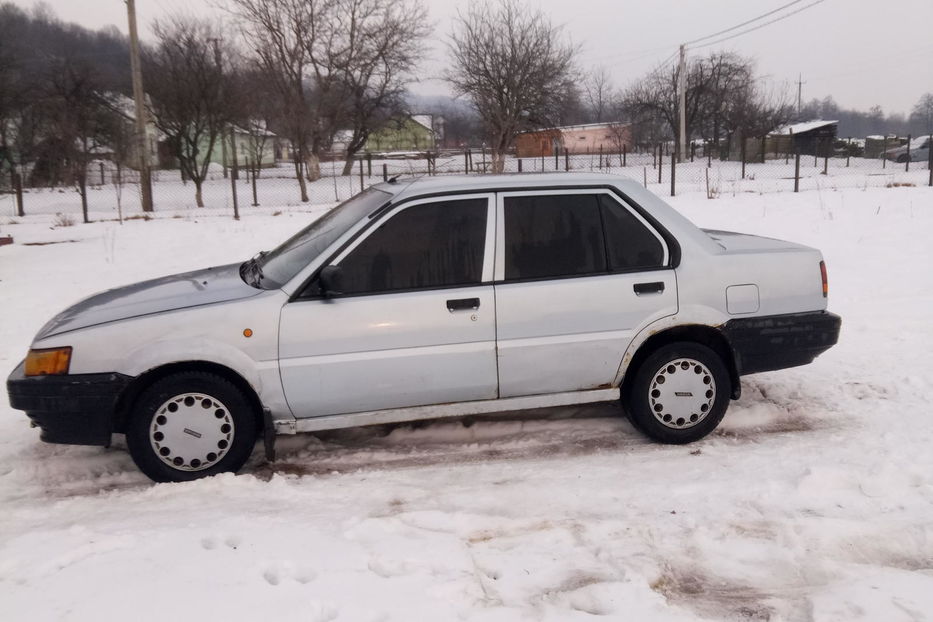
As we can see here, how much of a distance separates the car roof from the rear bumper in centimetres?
114

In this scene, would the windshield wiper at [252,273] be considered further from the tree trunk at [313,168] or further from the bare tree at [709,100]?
the bare tree at [709,100]

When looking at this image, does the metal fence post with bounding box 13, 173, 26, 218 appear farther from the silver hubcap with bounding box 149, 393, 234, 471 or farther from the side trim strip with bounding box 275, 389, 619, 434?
the side trim strip with bounding box 275, 389, 619, 434

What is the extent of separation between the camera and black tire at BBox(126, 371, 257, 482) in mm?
4230

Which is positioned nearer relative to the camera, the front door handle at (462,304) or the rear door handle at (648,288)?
the front door handle at (462,304)

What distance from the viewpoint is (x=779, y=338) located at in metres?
4.87

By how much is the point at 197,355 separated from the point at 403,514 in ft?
4.71

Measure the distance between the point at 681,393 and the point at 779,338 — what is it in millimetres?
735

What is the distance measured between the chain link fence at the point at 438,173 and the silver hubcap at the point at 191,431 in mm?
Answer: 16288

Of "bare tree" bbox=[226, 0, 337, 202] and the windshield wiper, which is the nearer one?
the windshield wiper

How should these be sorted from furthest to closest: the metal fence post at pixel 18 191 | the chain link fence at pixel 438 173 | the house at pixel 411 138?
the house at pixel 411 138 → the chain link fence at pixel 438 173 → the metal fence post at pixel 18 191

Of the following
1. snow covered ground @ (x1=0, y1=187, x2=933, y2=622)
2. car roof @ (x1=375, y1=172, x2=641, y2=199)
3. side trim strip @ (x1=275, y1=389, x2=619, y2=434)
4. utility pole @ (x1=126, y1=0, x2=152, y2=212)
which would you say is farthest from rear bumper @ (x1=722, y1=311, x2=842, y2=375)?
utility pole @ (x1=126, y1=0, x2=152, y2=212)

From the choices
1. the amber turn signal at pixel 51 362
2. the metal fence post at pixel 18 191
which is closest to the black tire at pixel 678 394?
the amber turn signal at pixel 51 362

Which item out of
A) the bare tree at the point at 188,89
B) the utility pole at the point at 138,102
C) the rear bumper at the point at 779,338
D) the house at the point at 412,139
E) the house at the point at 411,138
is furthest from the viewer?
the house at the point at 412,139

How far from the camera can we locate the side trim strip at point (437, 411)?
14.5ft
